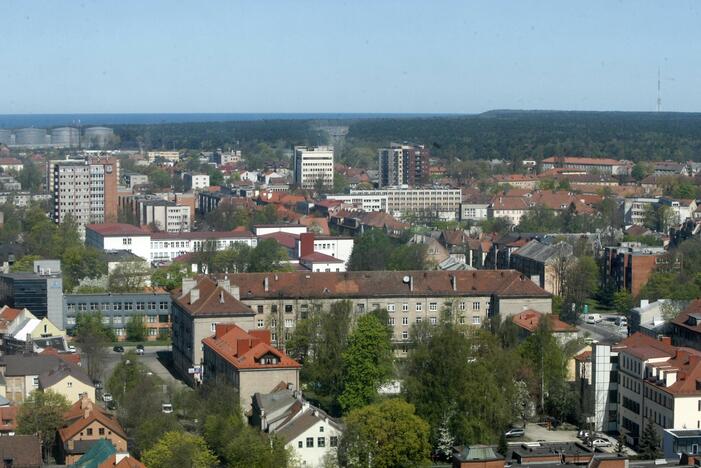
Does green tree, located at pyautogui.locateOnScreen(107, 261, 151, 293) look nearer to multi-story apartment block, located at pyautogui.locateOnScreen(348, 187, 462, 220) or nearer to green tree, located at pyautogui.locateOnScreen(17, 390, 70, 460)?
green tree, located at pyautogui.locateOnScreen(17, 390, 70, 460)

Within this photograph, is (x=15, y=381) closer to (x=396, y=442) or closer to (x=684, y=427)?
(x=396, y=442)

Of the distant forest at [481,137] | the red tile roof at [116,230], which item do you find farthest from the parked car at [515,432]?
the distant forest at [481,137]

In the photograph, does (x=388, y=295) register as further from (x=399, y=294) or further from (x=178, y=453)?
(x=178, y=453)

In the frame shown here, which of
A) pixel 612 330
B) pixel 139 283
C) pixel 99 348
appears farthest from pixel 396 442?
pixel 139 283

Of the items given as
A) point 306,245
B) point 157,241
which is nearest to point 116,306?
point 306,245

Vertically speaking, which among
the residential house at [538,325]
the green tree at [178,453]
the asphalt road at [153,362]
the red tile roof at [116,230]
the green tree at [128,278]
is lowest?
the asphalt road at [153,362]

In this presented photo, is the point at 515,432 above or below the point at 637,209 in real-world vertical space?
below

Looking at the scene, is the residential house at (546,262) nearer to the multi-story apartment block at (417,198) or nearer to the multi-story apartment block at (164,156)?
the multi-story apartment block at (417,198)
